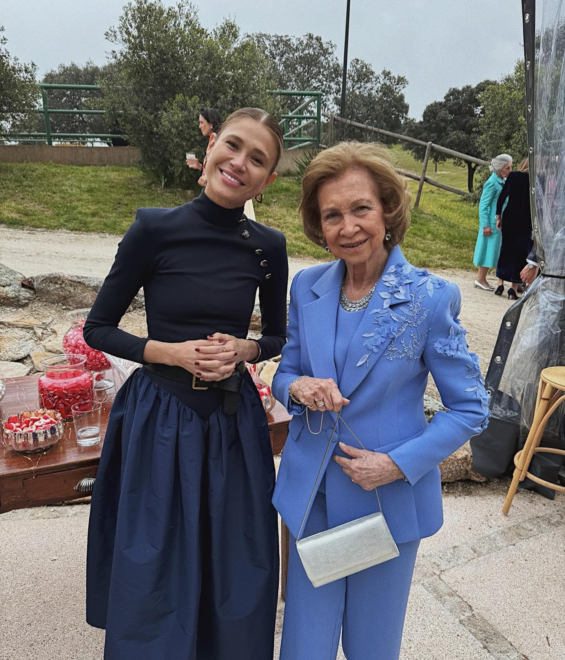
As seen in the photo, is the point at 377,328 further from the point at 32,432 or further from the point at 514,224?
the point at 514,224

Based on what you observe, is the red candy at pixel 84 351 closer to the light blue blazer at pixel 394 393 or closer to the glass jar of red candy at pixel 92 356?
the glass jar of red candy at pixel 92 356

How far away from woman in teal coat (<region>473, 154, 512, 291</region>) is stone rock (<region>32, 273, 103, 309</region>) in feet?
18.2

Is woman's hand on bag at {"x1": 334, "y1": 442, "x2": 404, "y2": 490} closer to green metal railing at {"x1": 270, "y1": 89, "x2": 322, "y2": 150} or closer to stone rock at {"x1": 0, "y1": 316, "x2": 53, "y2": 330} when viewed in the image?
stone rock at {"x1": 0, "y1": 316, "x2": 53, "y2": 330}

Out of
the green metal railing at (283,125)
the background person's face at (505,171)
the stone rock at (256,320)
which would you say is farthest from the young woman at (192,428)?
the green metal railing at (283,125)

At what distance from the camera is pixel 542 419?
2850 mm

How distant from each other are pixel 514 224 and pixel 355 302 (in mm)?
6237

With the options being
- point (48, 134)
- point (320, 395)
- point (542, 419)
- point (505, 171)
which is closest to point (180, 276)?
point (320, 395)

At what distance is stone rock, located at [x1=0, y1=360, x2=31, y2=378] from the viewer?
3896 mm

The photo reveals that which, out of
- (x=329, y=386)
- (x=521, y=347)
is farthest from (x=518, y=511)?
(x=329, y=386)

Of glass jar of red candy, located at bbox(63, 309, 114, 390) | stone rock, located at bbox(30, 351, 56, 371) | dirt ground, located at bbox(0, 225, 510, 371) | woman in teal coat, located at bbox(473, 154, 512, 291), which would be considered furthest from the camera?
woman in teal coat, located at bbox(473, 154, 512, 291)

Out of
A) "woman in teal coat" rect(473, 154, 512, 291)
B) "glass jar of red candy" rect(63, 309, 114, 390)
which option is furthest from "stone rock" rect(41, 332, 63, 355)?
"woman in teal coat" rect(473, 154, 512, 291)

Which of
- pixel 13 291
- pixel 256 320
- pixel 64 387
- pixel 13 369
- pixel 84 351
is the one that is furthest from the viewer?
pixel 13 291

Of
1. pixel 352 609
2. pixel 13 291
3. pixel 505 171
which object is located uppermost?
pixel 505 171

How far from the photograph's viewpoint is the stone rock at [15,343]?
4.26m
